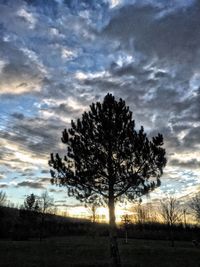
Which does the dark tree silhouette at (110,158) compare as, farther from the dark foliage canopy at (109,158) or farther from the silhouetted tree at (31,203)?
the silhouetted tree at (31,203)

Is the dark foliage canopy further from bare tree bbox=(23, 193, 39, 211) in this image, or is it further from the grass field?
bare tree bbox=(23, 193, 39, 211)

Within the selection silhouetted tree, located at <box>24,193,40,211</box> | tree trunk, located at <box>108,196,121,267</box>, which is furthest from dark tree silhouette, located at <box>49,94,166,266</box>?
silhouetted tree, located at <box>24,193,40,211</box>

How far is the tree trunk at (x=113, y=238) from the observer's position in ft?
63.2

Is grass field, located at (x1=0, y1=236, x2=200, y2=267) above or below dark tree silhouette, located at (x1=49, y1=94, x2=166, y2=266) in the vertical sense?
below

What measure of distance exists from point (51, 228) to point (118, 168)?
82.0m

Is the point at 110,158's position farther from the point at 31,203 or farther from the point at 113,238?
the point at 31,203

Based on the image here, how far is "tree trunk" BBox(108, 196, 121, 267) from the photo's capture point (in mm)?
19278

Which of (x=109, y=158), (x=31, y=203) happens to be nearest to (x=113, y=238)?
(x=109, y=158)

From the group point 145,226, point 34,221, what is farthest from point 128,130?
point 145,226

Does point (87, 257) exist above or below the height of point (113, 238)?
below

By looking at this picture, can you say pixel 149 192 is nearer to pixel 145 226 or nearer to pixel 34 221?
pixel 34 221

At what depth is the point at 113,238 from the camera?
1983cm

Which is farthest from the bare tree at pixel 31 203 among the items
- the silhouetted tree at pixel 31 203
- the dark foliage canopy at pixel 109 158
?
the dark foliage canopy at pixel 109 158

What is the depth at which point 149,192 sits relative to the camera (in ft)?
70.6
